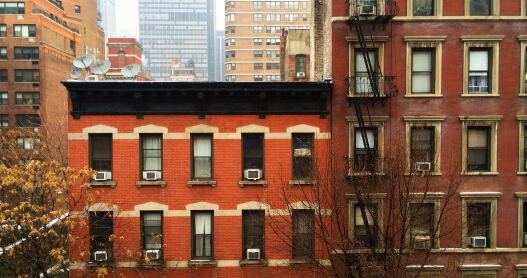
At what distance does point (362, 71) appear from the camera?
744 inches

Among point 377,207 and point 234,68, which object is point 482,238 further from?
point 234,68

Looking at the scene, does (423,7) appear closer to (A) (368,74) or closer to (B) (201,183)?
(A) (368,74)

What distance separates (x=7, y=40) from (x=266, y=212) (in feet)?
194

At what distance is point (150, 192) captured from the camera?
18.5 m

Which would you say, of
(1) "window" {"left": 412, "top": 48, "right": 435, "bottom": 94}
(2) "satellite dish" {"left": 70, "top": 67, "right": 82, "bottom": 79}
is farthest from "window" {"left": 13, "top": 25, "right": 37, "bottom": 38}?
(1) "window" {"left": 412, "top": 48, "right": 435, "bottom": 94}

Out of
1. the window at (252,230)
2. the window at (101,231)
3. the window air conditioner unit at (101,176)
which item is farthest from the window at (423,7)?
the window at (101,231)

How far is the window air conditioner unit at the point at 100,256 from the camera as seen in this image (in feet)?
59.0

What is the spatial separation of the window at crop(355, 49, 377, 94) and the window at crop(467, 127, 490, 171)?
4.92 m

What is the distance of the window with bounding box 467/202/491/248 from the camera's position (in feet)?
61.3

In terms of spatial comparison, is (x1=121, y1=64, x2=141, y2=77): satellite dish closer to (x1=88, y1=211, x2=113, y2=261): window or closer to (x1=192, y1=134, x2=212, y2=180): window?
(x1=192, y1=134, x2=212, y2=180): window

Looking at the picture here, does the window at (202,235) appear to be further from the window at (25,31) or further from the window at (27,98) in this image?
the window at (25,31)

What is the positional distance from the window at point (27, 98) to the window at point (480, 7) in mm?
59623

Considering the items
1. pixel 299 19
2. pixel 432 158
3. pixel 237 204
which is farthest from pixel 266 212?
pixel 299 19

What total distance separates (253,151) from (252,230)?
3432 millimetres
